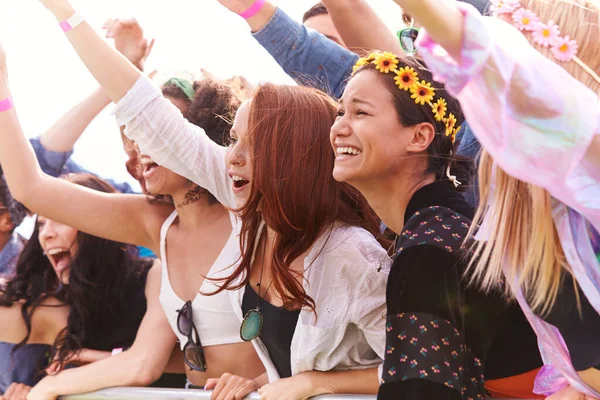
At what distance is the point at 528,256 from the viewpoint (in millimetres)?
1526

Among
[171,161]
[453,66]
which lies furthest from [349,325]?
[453,66]

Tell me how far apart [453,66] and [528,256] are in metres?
0.39

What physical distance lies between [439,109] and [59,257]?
1835mm

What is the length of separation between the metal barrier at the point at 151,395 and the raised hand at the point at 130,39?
4.09ft

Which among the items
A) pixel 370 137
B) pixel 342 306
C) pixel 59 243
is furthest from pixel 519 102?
pixel 59 243

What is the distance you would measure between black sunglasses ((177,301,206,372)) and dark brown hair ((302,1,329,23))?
142cm

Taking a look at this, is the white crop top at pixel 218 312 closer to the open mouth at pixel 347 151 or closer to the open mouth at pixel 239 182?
the open mouth at pixel 239 182

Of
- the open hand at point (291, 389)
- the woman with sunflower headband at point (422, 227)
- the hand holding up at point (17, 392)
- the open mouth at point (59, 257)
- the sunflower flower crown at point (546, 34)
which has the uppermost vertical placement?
the sunflower flower crown at point (546, 34)

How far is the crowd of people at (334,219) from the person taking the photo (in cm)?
143

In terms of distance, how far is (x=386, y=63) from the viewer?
81.7 inches

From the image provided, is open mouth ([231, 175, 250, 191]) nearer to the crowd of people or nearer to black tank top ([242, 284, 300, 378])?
the crowd of people

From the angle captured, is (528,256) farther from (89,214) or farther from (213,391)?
(89,214)

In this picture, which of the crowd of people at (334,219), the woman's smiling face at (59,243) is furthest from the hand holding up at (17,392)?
the woman's smiling face at (59,243)

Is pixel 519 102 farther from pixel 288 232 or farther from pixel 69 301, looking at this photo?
pixel 69 301
